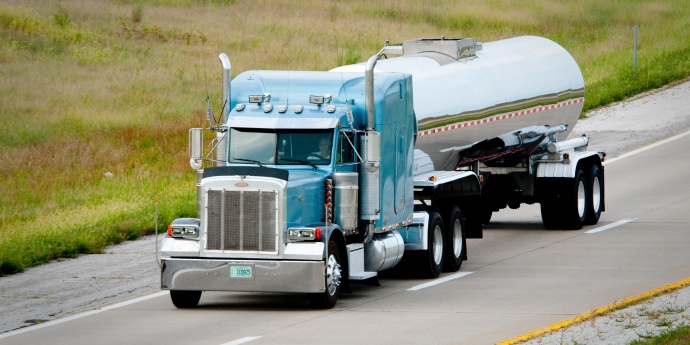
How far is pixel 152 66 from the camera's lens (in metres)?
44.3

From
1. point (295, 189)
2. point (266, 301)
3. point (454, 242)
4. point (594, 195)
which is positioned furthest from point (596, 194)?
point (295, 189)

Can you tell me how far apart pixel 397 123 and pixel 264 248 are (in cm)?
309

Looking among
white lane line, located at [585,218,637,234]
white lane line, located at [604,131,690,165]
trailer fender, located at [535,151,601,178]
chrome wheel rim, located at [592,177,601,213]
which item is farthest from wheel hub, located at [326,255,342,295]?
white lane line, located at [604,131,690,165]

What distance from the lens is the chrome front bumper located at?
15141 millimetres

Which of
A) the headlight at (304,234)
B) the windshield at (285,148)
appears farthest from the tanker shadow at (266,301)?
the windshield at (285,148)

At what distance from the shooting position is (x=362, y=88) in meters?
16.8

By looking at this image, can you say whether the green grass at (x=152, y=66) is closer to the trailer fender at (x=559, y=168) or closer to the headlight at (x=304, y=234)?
the headlight at (x=304, y=234)

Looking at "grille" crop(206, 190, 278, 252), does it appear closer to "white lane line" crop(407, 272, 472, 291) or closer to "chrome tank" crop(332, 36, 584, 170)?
"white lane line" crop(407, 272, 472, 291)

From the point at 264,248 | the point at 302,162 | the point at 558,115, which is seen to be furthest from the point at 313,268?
the point at 558,115

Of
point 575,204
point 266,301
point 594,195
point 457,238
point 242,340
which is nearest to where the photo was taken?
point 242,340

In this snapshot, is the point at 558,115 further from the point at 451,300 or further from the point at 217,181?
the point at 217,181

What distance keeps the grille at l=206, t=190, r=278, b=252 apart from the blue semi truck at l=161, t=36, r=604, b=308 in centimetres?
1

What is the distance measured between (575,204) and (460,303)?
8018 mm

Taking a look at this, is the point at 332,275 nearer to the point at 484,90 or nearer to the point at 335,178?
the point at 335,178
